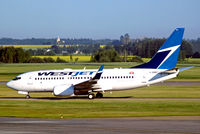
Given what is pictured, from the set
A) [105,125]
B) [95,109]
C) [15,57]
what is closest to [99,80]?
[95,109]

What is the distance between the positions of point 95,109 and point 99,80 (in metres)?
9.58

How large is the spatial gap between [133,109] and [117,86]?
9897mm

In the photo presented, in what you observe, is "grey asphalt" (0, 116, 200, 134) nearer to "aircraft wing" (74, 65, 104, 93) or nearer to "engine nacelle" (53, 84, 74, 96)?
"engine nacelle" (53, 84, 74, 96)

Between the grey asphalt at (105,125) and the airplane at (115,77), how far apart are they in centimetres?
1451

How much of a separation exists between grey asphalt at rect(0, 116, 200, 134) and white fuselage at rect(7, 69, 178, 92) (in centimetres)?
1469

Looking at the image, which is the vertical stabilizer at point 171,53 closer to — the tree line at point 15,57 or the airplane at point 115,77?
the airplane at point 115,77

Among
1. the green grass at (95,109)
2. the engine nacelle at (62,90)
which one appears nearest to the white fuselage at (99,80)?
the engine nacelle at (62,90)

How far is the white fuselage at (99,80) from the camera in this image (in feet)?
147

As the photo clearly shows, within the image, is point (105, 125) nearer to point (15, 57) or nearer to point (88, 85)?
point (88, 85)

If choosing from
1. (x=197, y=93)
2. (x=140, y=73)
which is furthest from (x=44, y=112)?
(x=197, y=93)

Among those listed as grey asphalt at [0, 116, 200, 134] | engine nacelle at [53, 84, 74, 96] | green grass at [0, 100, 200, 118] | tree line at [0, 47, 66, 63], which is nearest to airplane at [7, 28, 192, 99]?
engine nacelle at [53, 84, 74, 96]

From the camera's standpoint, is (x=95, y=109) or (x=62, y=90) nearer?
(x=95, y=109)

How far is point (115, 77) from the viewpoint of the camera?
1783 inches

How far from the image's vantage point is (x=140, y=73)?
44906mm
